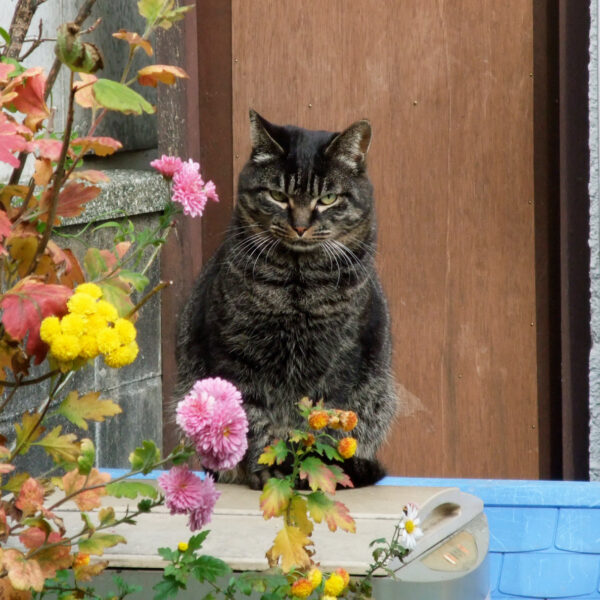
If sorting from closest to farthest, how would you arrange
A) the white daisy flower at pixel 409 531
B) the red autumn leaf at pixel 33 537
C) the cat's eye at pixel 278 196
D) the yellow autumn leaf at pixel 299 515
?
the red autumn leaf at pixel 33 537 < the yellow autumn leaf at pixel 299 515 < the white daisy flower at pixel 409 531 < the cat's eye at pixel 278 196

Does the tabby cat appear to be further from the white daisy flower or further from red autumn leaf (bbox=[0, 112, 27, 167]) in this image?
red autumn leaf (bbox=[0, 112, 27, 167])

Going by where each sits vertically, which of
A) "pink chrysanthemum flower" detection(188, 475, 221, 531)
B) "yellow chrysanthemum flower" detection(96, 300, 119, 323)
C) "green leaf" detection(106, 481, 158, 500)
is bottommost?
"pink chrysanthemum flower" detection(188, 475, 221, 531)

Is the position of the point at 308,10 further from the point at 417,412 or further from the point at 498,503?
the point at 498,503

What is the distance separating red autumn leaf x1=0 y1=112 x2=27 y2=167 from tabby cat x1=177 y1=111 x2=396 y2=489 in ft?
3.99

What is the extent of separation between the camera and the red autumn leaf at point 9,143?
755 millimetres

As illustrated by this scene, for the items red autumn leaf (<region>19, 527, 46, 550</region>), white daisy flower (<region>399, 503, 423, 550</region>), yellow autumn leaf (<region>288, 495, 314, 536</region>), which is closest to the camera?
red autumn leaf (<region>19, 527, 46, 550</region>)

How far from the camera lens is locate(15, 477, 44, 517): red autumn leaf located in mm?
833

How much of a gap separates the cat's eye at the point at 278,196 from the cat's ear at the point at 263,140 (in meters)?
0.07

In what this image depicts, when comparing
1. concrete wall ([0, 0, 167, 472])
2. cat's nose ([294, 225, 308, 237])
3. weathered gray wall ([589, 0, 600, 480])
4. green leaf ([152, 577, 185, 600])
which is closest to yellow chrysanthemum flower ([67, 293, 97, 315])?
green leaf ([152, 577, 185, 600])

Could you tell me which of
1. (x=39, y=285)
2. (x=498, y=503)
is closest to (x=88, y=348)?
(x=39, y=285)

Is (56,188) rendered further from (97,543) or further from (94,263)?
(97,543)

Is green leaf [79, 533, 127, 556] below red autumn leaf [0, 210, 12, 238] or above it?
below

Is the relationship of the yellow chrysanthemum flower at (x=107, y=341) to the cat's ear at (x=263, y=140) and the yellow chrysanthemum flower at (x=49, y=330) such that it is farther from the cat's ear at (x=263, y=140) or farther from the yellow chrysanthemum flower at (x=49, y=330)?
the cat's ear at (x=263, y=140)

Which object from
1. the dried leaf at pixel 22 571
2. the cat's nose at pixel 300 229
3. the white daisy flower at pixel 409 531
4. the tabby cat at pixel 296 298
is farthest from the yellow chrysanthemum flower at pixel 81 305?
the cat's nose at pixel 300 229
